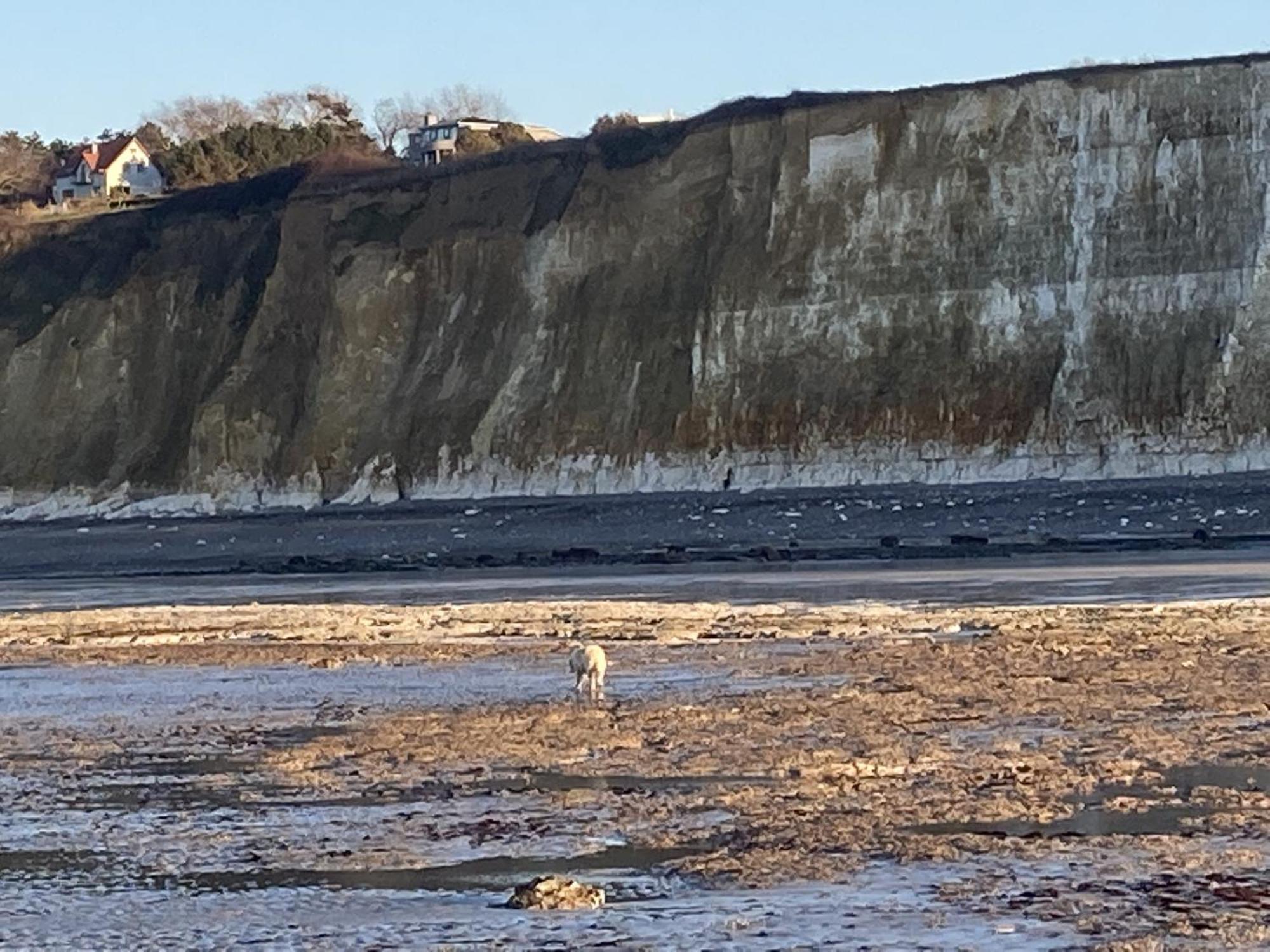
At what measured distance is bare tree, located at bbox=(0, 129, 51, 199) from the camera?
101 metres

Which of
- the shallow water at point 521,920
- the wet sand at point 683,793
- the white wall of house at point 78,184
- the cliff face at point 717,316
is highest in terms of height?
the white wall of house at point 78,184

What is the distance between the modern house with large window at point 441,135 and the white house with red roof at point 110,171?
11857 millimetres

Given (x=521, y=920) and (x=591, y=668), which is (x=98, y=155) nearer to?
(x=591, y=668)

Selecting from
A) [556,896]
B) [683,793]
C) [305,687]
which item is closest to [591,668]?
[305,687]

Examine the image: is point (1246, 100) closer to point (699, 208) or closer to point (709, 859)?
point (699, 208)

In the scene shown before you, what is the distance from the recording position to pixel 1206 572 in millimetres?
26609

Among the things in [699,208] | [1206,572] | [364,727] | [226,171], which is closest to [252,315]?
[699,208]

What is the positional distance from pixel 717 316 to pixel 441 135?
51942 millimetres

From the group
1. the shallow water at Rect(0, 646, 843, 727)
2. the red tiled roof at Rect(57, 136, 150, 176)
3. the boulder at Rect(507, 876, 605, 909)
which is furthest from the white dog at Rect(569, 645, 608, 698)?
the red tiled roof at Rect(57, 136, 150, 176)

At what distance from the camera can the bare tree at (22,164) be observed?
101 meters

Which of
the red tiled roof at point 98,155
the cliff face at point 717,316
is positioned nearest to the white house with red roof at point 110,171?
the red tiled roof at point 98,155

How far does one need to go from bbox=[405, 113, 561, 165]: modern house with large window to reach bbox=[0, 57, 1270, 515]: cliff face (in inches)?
659

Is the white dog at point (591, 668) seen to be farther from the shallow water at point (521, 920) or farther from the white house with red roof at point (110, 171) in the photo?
the white house with red roof at point (110, 171)

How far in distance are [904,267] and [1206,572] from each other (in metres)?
22.8
